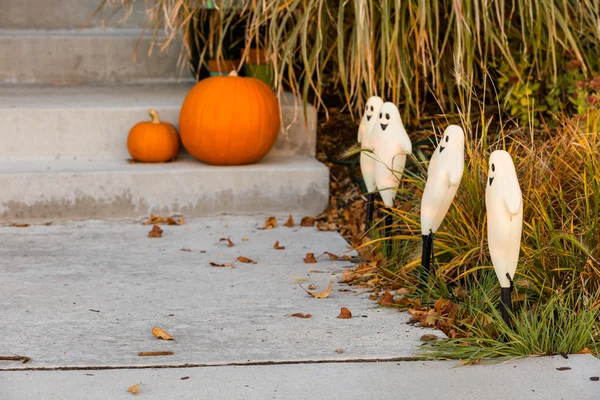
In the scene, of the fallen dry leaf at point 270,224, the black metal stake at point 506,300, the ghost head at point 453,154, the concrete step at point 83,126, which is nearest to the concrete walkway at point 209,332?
the black metal stake at point 506,300

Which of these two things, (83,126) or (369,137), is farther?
(83,126)

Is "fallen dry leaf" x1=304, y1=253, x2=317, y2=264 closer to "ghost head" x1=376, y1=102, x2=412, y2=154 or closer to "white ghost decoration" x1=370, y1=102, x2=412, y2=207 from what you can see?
"white ghost decoration" x1=370, y1=102, x2=412, y2=207

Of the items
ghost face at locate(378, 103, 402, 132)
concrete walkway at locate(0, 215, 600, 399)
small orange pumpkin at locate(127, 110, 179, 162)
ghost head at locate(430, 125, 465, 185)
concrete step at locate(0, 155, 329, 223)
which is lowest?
concrete walkway at locate(0, 215, 600, 399)

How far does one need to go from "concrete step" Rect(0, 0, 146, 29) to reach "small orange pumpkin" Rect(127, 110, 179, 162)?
5.48 ft

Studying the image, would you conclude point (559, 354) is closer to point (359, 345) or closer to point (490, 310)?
point (490, 310)

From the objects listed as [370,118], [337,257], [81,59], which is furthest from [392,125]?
[81,59]

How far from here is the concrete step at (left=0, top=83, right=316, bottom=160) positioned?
461 centimetres

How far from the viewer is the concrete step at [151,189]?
13.9ft

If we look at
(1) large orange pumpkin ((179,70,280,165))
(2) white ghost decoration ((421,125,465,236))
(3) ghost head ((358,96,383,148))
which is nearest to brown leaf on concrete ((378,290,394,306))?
(2) white ghost decoration ((421,125,465,236))

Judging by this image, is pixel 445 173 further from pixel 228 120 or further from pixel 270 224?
pixel 228 120

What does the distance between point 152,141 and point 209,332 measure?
75.0 inches

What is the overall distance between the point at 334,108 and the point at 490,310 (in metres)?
2.74

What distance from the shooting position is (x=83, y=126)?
15.3 ft

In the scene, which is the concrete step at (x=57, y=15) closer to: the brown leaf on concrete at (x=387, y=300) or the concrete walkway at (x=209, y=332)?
the concrete walkway at (x=209, y=332)
